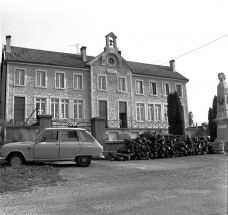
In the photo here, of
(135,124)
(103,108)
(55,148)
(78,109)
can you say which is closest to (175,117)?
(135,124)

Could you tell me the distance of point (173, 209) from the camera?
469 centimetres

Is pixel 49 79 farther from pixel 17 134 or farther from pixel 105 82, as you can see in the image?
pixel 17 134

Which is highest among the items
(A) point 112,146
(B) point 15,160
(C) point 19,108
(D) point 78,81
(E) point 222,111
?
(D) point 78,81

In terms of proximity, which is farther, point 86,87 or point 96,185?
point 86,87

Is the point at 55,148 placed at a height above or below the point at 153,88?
below

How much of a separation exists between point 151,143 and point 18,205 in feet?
34.3

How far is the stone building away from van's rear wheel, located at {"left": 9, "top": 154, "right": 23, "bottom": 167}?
1526cm

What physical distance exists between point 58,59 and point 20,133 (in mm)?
15373

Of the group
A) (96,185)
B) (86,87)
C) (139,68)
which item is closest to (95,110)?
(86,87)

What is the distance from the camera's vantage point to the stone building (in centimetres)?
2594

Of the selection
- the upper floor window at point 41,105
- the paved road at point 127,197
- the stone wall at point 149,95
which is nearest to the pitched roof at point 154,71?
the stone wall at point 149,95

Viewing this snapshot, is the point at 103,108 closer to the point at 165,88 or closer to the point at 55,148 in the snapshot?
the point at 165,88

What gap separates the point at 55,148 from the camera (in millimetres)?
10453

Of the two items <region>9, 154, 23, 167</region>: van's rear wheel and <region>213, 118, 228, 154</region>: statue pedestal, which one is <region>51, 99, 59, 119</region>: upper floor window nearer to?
<region>213, 118, 228, 154</region>: statue pedestal
